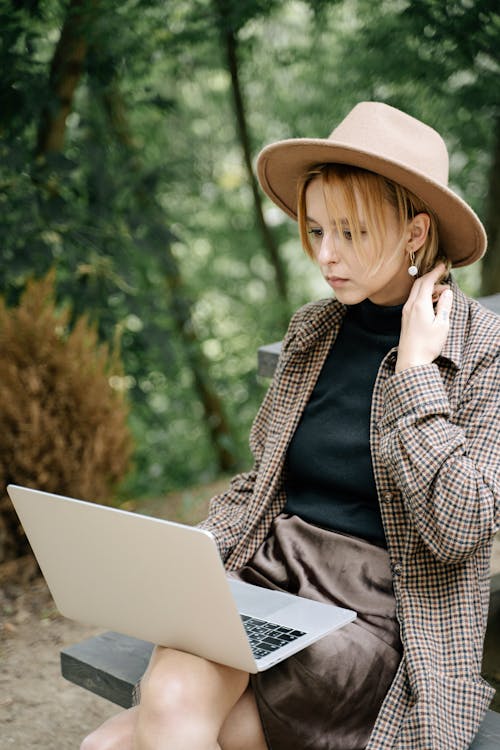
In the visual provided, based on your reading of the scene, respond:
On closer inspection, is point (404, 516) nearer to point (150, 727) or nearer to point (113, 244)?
point (150, 727)

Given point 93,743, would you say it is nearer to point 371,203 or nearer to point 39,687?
point 371,203

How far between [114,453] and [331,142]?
263 centimetres

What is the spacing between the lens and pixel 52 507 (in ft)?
5.16

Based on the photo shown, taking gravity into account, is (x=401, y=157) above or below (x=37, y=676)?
above

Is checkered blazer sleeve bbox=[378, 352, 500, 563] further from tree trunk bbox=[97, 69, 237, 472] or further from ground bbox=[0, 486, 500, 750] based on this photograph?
tree trunk bbox=[97, 69, 237, 472]

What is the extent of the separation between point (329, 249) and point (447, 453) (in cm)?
47

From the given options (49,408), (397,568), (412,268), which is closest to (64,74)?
(49,408)

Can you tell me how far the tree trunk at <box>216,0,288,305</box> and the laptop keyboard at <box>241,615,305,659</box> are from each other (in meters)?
3.21

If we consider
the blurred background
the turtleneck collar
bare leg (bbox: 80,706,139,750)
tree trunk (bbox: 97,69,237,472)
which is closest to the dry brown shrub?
the blurred background

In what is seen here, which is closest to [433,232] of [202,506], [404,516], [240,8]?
[404,516]

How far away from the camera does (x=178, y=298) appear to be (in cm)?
516

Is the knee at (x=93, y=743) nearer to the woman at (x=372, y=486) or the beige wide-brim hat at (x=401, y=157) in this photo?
the woman at (x=372, y=486)

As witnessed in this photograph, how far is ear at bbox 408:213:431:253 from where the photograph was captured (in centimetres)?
183

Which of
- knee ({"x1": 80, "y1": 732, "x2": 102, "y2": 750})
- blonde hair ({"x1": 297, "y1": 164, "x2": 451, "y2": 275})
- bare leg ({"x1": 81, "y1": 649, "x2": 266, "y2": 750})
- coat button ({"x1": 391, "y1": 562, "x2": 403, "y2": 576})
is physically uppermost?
blonde hair ({"x1": 297, "y1": 164, "x2": 451, "y2": 275})
